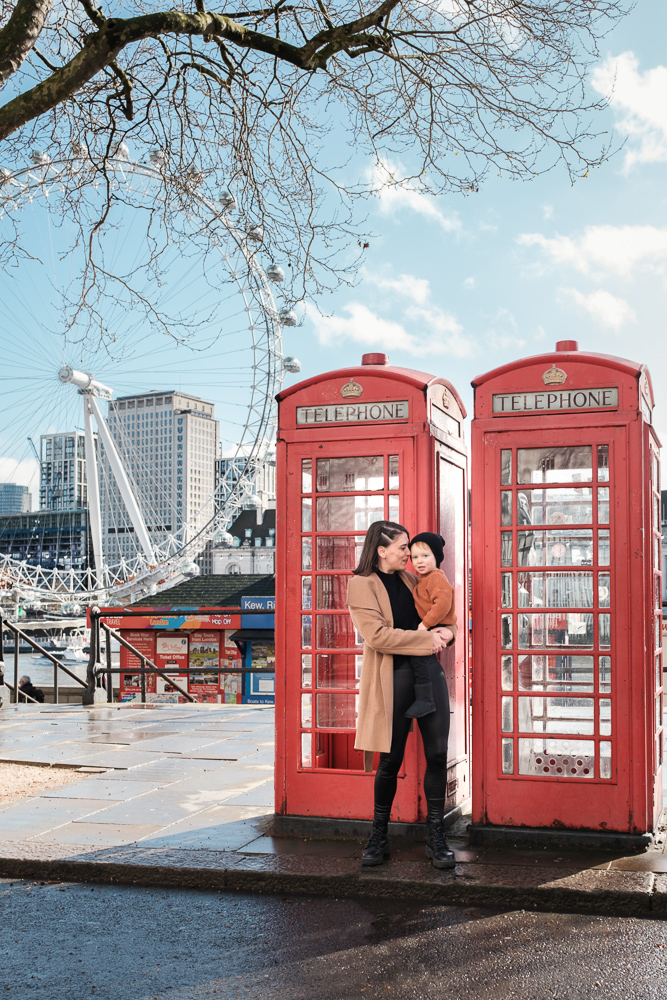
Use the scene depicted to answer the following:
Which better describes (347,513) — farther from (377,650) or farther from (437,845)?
(437,845)

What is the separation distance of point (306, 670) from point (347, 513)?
940 mm

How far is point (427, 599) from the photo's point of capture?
4883 mm

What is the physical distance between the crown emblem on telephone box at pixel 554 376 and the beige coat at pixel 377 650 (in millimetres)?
1468

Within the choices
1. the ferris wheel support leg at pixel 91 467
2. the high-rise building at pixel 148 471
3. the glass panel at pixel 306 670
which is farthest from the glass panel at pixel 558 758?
the ferris wheel support leg at pixel 91 467

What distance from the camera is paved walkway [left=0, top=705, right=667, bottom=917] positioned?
4414mm

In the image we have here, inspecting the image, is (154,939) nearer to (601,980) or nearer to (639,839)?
(601,980)

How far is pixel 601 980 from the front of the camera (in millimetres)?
3506

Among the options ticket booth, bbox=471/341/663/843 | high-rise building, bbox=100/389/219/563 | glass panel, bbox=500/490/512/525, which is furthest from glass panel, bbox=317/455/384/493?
high-rise building, bbox=100/389/219/563

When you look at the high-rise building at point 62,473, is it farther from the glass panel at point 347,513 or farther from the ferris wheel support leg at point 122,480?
the glass panel at point 347,513

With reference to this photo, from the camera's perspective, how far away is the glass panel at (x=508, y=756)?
17.0 feet

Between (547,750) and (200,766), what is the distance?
3554 millimetres

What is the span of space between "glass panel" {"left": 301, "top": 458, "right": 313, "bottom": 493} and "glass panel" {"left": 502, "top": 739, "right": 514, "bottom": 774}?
1790 millimetres

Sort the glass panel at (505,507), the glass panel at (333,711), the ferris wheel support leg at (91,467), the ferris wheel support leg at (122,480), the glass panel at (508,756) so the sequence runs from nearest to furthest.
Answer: the glass panel at (508,756) < the glass panel at (505,507) < the glass panel at (333,711) < the ferris wheel support leg at (122,480) < the ferris wheel support leg at (91,467)

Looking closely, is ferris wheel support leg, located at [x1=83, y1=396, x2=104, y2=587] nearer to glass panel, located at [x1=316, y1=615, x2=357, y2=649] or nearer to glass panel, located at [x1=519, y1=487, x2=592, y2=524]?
glass panel, located at [x1=316, y1=615, x2=357, y2=649]
